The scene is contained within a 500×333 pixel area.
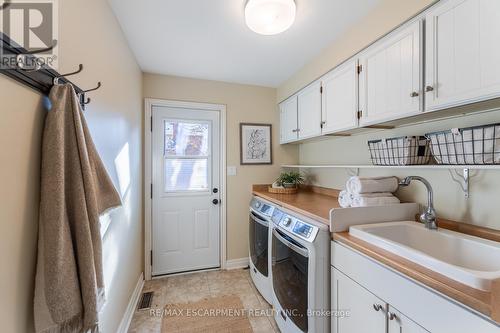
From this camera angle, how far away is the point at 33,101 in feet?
2.43

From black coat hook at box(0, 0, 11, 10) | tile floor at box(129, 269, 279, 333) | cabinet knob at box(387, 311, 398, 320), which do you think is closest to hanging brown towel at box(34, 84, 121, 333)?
black coat hook at box(0, 0, 11, 10)

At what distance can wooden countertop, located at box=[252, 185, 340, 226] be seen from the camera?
150 centimetres

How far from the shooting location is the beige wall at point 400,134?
1.14 meters

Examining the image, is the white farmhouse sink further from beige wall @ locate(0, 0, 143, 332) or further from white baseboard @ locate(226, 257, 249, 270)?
white baseboard @ locate(226, 257, 249, 270)

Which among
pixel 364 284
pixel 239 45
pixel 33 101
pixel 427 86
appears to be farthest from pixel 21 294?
pixel 239 45

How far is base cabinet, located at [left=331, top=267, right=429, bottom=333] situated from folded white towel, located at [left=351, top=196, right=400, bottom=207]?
1.54 ft

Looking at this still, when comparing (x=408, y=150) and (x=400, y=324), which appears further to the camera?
(x=408, y=150)

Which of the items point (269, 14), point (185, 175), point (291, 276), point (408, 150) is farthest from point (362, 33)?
point (185, 175)

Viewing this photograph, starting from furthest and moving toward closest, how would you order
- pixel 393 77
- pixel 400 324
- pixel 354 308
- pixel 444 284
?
pixel 393 77 → pixel 354 308 → pixel 400 324 → pixel 444 284

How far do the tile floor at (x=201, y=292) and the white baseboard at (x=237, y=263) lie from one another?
0.07 m

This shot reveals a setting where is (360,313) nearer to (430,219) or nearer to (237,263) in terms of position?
(430,219)

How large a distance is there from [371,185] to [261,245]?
3.88 ft

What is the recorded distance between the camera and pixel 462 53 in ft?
3.36

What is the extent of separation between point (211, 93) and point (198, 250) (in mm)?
1943
